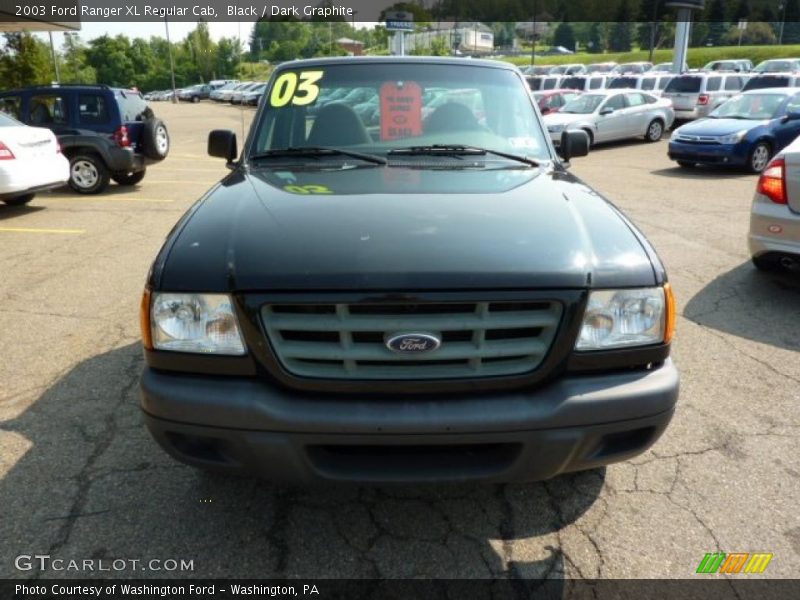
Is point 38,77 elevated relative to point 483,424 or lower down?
elevated

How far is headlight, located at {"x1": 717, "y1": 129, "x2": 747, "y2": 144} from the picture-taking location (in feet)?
39.6

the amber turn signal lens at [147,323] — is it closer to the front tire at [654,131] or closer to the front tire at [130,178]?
the front tire at [130,178]

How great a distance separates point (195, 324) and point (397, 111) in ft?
6.15

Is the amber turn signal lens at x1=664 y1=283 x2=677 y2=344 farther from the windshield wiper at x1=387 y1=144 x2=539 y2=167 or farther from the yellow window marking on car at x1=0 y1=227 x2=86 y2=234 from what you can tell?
the yellow window marking on car at x1=0 y1=227 x2=86 y2=234

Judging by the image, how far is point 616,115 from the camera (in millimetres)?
17234

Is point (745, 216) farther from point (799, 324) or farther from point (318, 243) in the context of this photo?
point (318, 243)

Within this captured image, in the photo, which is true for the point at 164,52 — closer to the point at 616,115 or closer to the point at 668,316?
the point at 616,115

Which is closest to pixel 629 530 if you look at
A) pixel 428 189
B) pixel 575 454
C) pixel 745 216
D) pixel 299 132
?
pixel 575 454

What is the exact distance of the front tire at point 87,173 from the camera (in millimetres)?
10828

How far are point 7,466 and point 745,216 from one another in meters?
8.73

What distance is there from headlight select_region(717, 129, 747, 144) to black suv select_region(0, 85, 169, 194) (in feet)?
33.1

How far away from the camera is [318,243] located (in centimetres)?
223

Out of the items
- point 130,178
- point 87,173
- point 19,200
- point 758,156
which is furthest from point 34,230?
point 758,156

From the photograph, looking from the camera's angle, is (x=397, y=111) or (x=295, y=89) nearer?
(x=397, y=111)
